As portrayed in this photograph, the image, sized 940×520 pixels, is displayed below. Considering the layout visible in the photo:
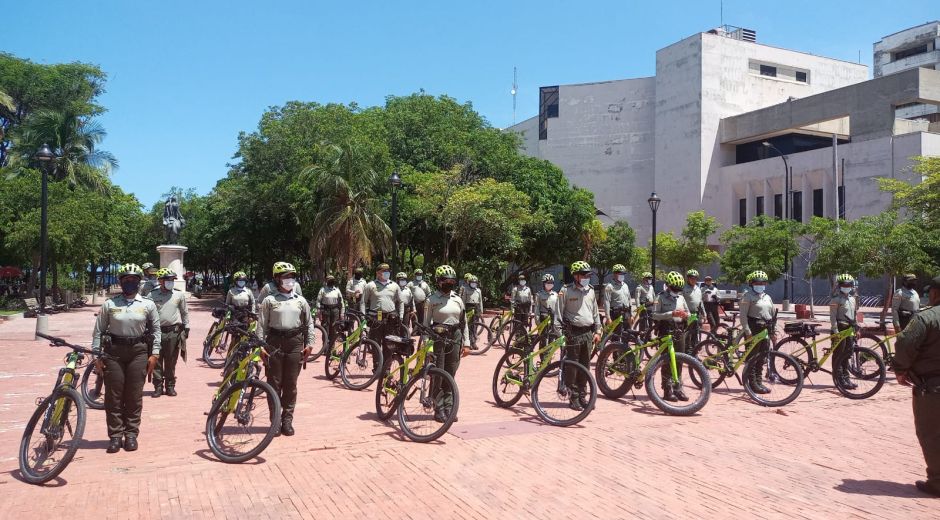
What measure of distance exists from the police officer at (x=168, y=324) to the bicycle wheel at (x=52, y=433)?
411cm

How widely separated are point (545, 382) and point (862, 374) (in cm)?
526

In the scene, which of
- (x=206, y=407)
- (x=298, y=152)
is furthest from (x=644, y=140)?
(x=206, y=407)

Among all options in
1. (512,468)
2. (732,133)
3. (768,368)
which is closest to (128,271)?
(512,468)

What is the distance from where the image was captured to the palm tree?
94.3 ft

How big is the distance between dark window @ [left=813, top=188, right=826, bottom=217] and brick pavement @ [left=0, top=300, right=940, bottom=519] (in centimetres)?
4323

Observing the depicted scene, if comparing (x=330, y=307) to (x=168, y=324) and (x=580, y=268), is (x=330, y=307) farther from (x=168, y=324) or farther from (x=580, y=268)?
(x=580, y=268)

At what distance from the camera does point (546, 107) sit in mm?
70000

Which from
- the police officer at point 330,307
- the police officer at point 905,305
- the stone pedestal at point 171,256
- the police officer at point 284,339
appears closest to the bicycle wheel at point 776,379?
the police officer at point 905,305

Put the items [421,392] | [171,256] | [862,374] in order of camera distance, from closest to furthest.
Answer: [421,392]
[862,374]
[171,256]

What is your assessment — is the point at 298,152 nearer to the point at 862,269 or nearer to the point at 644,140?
the point at 862,269

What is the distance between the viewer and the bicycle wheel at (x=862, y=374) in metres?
10.9

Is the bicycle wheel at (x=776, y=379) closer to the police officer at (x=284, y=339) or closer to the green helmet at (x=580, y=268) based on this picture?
the green helmet at (x=580, y=268)

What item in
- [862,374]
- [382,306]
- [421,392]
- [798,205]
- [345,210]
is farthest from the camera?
[798,205]

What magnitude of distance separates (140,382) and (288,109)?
33971 millimetres
